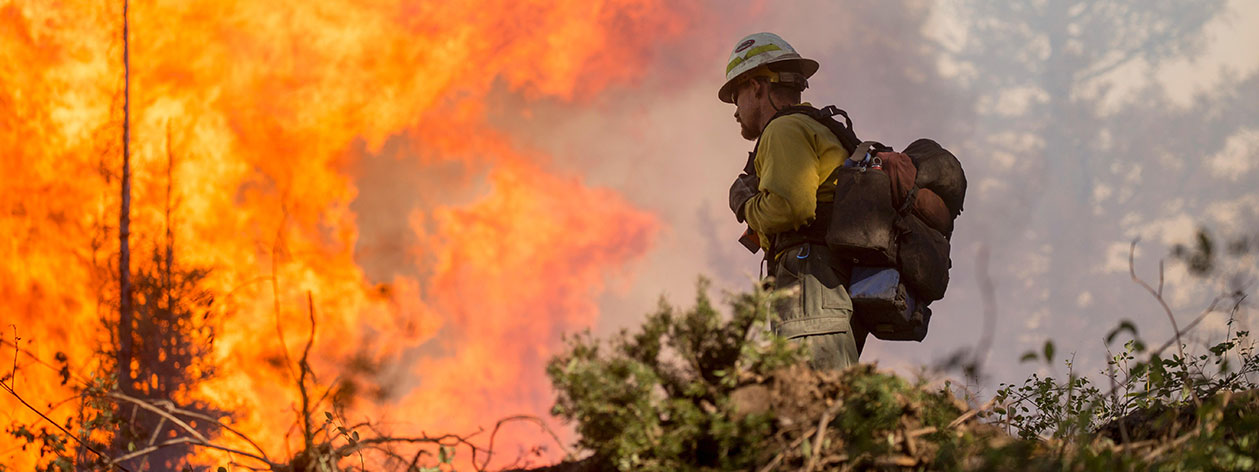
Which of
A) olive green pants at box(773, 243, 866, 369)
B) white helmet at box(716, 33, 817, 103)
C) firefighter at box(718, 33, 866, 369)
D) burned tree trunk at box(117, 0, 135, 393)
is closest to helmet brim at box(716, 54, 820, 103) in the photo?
white helmet at box(716, 33, 817, 103)

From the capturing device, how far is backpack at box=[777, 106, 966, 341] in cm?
593

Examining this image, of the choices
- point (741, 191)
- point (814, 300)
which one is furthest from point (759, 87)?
point (814, 300)

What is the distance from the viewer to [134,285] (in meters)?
15.2

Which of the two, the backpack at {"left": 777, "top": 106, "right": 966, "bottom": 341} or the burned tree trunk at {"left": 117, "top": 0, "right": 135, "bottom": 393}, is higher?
the burned tree trunk at {"left": 117, "top": 0, "right": 135, "bottom": 393}

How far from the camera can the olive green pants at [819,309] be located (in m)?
5.89

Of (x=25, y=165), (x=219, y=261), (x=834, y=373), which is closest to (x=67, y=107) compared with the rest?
(x=25, y=165)

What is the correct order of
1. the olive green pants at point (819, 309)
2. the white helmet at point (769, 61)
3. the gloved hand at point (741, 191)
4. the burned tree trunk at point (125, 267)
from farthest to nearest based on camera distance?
1. the burned tree trunk at point (125, 267)
2. the white helmet at point (769, 61)
3. the gloved hand at point (741, 191)
4. the olive green pants at point (819, 309)

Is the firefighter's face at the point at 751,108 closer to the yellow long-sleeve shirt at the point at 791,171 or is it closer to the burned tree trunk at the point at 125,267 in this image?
the yellow long-sleeve shirt at the point at 791,171

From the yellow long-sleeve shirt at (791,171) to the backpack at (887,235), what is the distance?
0.31ft

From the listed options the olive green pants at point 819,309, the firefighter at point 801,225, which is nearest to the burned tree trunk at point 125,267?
the firefighter at point 801,225

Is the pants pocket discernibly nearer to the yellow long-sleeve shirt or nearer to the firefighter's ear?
the yellow long-sleeve shirt

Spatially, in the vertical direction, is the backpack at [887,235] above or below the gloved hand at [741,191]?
below

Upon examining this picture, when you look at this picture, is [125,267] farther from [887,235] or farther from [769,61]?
[887,235]

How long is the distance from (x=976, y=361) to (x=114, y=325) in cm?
1372
